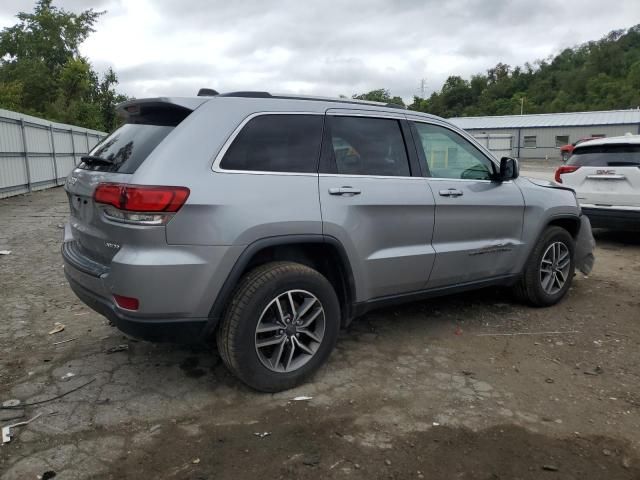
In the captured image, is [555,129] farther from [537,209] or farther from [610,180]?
[537,209]

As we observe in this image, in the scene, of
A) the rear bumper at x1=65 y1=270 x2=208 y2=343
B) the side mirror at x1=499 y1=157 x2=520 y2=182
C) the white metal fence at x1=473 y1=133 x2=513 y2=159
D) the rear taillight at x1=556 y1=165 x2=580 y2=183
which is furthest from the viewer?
the white metal fence at x1=473 y1=133 x2=513 y2=159

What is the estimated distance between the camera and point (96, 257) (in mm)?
3225

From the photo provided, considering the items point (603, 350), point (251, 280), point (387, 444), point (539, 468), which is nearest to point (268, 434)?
point (387, 444)

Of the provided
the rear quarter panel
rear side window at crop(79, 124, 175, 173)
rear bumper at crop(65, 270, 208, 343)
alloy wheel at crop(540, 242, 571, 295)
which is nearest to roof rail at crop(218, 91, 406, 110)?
rear side window at crop(79, 124, 175, 173)

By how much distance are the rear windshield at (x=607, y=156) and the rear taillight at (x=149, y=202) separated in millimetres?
6832

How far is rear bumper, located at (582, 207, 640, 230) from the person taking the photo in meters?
7.39

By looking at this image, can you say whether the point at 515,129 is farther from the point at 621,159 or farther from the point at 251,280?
the point at 251,280

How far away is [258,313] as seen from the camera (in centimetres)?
313

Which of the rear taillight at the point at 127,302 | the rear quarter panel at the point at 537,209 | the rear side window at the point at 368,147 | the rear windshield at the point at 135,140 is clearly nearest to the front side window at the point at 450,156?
the rear side window at the point at 368,147

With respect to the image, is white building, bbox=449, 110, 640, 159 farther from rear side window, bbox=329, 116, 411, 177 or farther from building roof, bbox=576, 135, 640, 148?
rear side window, bbox=329, 116, 411, 177

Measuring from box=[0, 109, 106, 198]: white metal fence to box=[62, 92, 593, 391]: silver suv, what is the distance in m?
11.8

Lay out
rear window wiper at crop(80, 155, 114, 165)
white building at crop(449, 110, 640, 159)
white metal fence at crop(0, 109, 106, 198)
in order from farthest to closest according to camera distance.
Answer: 1. white building at crop(449, 110, 640, 159)
2. white metal fence at crop(0, 109, 106, 198)
3. rear window wiper at crop(80, 155, 114, 165)

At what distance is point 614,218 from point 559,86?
92.3m

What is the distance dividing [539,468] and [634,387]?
1311 millimetres
